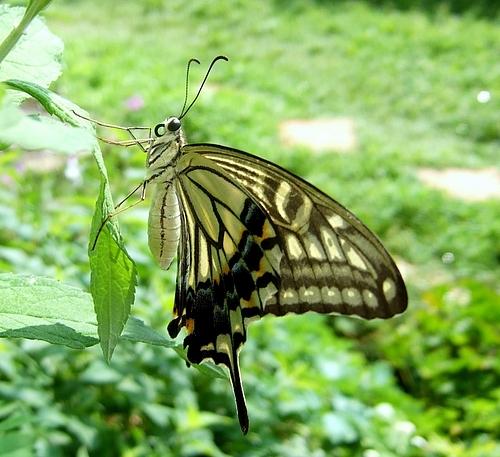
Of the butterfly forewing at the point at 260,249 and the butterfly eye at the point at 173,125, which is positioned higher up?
the butterfly eye at the point at 173,125

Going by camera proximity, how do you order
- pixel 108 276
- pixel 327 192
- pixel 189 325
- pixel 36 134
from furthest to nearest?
1. pixel 327 192
2. pixel 189 325
3. pixel 108 276
4. pixel 36 134

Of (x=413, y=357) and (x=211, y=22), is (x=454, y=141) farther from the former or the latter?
(x=211, y=22)

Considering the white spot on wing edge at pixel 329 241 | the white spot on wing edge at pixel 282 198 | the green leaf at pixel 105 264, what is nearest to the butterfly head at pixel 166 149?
the white spot on wing edge at pixel 282 198

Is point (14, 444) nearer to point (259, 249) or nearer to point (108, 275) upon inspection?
point (259, 249)

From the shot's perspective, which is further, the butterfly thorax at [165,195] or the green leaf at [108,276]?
the butterfly thorax at [165,195]

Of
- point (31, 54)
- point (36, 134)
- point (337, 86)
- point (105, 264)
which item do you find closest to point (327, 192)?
point (337, 86)

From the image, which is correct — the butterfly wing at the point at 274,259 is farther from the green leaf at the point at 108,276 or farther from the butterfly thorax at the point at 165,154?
the green leaf at the point at 108,276

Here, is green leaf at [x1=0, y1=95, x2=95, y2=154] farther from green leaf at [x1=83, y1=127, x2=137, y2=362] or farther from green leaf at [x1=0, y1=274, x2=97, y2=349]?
green leaf at [x1=0, y1=274, x2=97, y2=349]
